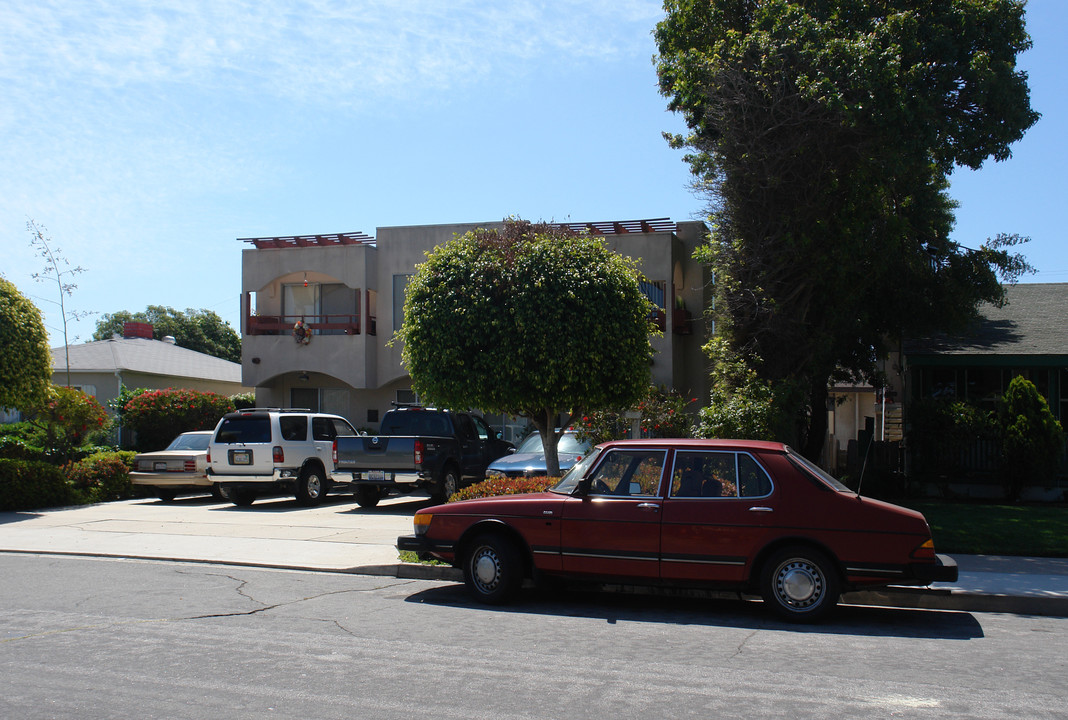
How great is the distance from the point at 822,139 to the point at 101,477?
51.9 feet

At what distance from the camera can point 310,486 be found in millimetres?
18672

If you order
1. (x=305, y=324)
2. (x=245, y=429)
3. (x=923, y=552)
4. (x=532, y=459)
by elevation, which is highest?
Result: (x=305, y=324)

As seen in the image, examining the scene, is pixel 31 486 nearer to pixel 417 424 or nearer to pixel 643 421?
pixel 417 424

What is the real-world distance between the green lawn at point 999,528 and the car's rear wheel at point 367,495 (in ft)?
32.6

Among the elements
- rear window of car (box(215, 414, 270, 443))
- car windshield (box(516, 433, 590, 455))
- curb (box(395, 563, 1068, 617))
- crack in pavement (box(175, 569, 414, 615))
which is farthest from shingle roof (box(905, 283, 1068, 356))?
crack in pavement (box(175, 569, 414, 615))

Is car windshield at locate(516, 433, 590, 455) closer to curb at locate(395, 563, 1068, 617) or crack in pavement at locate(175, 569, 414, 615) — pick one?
crack in pavement at locate(175, 569, 414, 615)

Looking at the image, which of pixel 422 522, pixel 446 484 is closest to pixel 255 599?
pixel 422 522

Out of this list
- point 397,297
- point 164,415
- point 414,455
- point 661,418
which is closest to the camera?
point 661,418

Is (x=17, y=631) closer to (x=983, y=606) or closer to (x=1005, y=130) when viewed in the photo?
(x=983, y=606)

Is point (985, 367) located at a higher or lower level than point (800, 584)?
higher

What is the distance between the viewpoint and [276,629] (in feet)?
24.5

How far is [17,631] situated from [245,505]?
11.2 metres

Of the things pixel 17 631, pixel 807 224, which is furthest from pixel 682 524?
pixel 807 224

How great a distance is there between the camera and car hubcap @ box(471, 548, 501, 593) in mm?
8609
